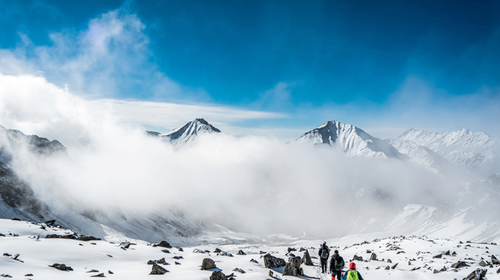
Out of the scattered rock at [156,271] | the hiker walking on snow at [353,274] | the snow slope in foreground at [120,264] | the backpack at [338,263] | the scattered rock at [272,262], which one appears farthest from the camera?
the scattered rock at [272,262]

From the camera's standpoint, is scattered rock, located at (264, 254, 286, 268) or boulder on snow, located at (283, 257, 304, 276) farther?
scattered rock, located at (264, 254, 286, 268)

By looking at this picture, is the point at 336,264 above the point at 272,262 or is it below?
above

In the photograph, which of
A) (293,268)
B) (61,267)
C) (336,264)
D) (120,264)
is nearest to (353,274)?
(336,264)

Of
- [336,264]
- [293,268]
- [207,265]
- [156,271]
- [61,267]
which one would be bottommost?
[61,267]

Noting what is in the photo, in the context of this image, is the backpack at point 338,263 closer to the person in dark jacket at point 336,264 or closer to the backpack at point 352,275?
the person in dark jacket at point 336,264

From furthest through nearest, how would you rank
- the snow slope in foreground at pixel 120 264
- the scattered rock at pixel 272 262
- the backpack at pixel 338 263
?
the scattered rock at pixel 272 262 < the backpack at pixel 338 263 < the snow slope in foreground at pixel 120 264

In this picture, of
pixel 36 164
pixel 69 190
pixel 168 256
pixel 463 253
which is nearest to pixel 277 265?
pixel 168 256

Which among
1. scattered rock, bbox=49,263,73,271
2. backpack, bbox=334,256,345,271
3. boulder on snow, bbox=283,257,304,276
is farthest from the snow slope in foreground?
backpack, bbox=334,256,345,271

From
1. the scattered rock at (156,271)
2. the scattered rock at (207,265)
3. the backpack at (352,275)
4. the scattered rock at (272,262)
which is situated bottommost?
the scattered rock at (156,271)

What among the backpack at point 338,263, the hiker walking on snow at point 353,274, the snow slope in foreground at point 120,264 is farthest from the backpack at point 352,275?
the snow slope in foreground at point 120,264

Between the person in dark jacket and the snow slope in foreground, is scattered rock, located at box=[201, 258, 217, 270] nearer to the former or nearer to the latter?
the snow slope in foreground

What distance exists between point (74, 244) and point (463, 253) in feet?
173

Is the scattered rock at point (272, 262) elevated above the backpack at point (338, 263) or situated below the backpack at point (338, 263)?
below

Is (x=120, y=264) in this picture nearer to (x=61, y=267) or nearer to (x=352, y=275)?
(x=61, y=267)
